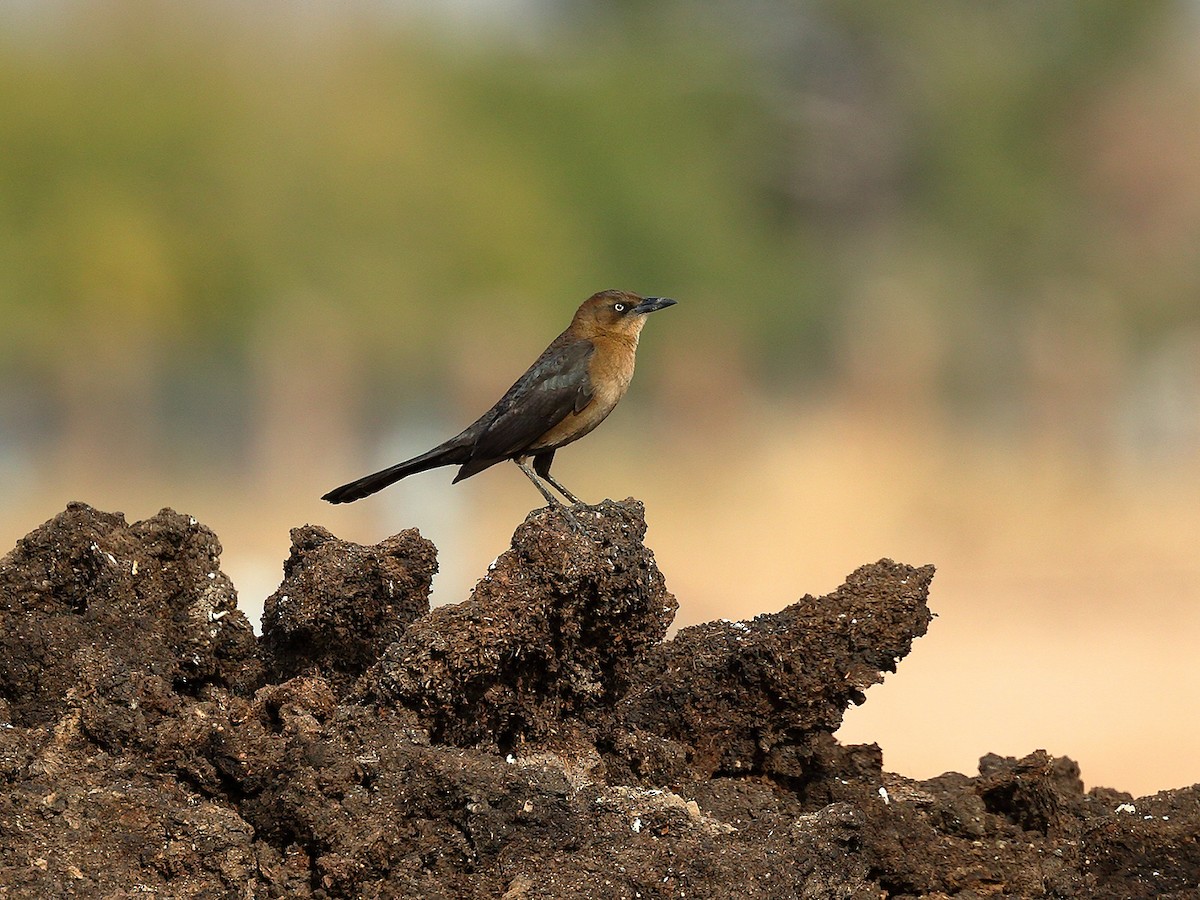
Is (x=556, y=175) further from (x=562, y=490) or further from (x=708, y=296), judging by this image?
(x=562, y=490)

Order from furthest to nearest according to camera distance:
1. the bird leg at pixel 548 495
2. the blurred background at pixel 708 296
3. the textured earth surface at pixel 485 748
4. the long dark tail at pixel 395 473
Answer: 1. the blurred background at pixel 708 296
2. the long dark tail at pixel 395 473
3. the bird leg at pixel 548 495
4. the textured earth surface at pixel 485 748

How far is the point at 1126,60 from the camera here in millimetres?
49969

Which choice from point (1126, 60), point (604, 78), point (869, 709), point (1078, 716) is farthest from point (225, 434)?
point (1126, 60)

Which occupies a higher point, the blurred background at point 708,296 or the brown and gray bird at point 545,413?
the blurred background at point 708,296

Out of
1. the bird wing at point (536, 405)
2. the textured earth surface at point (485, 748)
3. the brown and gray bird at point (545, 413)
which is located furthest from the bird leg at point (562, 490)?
the textured earth surface at point (485, 748)

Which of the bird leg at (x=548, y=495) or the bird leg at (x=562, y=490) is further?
the bird leg at (x=562, y=490)

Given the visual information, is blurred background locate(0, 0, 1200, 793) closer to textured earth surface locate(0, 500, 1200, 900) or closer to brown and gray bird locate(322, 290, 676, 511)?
brown and gray bird locate(322, 290, 676, 511)

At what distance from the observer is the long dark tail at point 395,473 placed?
6828 mm

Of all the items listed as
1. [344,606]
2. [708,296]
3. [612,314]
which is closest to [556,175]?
[708,296]

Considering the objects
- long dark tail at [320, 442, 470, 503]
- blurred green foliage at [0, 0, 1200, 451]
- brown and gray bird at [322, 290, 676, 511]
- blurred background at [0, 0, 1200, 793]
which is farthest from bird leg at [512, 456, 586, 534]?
blurred green foliage at [0, 0, 1200, 451]

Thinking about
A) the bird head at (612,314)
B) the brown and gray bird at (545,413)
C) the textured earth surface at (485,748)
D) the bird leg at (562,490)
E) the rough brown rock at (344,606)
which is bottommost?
the textured earth surface at (485,748)

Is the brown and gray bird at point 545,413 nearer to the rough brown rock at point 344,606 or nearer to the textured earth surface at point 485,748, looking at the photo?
the rough brown rock at point 344,606

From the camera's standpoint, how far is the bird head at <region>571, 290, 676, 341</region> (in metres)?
7.88

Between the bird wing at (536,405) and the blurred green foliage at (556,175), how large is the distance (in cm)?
2513
